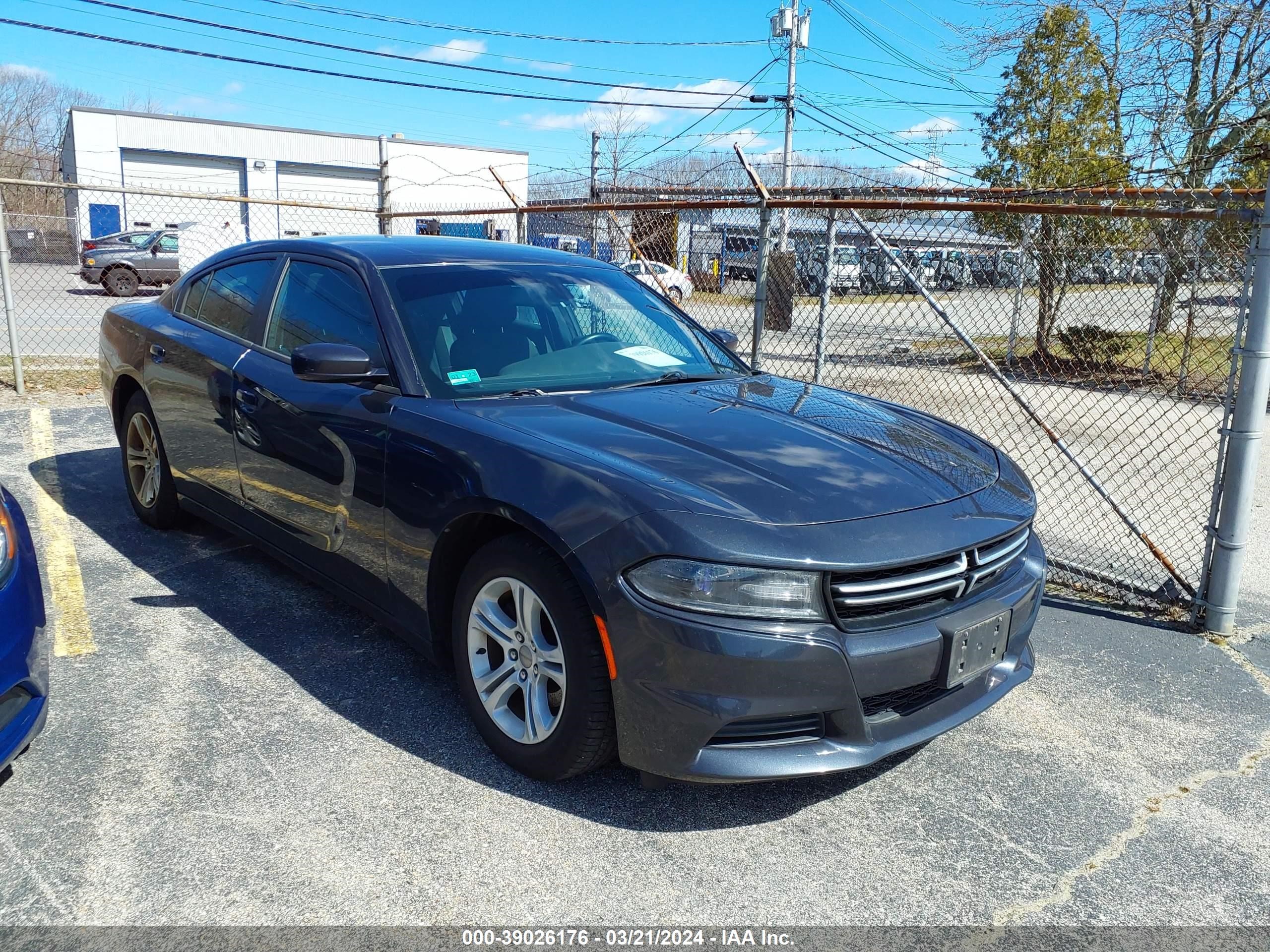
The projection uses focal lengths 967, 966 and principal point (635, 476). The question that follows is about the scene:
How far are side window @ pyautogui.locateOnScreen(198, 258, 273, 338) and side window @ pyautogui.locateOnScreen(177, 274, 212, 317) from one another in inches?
1.3

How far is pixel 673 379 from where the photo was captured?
12.4 ft

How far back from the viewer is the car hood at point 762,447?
267 centimetres

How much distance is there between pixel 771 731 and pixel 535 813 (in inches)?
29.9

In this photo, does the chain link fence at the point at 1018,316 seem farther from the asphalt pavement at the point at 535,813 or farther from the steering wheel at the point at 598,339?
the asphalt pavement at the point at 535,813

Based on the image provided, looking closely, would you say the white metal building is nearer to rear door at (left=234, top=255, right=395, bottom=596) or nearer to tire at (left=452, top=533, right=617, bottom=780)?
rear door at (left=234, top=255, right=395, bottom=596)

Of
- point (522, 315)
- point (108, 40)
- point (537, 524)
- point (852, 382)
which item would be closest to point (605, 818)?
point (537, 524)

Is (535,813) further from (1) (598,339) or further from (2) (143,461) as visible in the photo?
(2) (143,461)

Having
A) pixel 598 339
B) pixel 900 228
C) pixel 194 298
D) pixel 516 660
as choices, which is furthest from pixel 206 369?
pixel 900 228

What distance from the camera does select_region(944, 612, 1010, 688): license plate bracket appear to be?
8.73 feet

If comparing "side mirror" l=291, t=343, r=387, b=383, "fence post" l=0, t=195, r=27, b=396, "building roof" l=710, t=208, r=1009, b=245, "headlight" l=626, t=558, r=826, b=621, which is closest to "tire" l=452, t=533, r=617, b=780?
"headlight" l=626, t=558, r=826, b=621

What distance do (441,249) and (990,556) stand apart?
2538 mm

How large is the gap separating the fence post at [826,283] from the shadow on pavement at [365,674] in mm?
3187

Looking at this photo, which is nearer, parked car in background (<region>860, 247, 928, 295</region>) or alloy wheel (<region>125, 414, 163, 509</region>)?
alloy wheel (<region>125, 414, 163, 509</region>)

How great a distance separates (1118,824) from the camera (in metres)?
2.89
